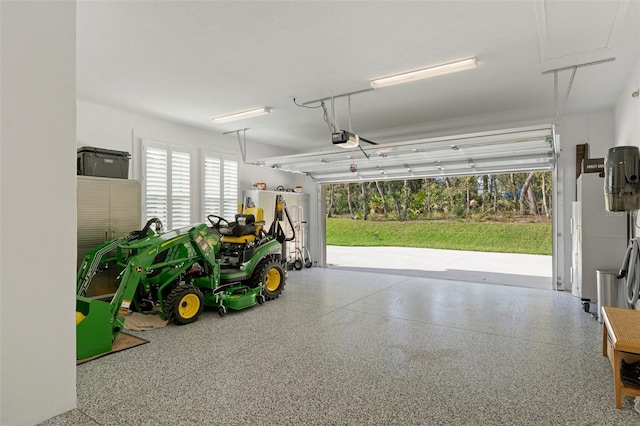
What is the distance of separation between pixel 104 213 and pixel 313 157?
391 centimetres

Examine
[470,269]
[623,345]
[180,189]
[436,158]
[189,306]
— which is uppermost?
[436,158]

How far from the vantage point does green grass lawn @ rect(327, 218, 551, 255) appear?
16.0 meters

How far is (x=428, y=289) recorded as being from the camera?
6.85m

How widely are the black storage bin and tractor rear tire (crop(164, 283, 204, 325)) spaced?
2099mm

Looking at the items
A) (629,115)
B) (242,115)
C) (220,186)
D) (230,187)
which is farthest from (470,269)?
(242,115)

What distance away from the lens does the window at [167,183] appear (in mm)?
6652

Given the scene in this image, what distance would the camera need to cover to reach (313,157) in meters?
7.50

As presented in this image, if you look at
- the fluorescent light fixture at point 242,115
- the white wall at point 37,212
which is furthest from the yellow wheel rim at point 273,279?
the white wall at point 37,212

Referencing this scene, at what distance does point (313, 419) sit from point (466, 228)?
654 inches

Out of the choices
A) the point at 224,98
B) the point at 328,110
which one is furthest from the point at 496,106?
the point at 224,98

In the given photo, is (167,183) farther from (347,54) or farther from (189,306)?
(347,54)

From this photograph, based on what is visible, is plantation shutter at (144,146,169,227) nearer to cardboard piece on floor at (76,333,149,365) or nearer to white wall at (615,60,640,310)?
cardboard piece on floor at (76,333,149,365)

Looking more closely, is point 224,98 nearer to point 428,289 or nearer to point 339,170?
point 339,170

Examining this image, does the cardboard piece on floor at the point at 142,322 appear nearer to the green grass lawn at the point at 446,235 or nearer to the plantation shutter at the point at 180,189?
the plantation shutter at the point at 180,189
